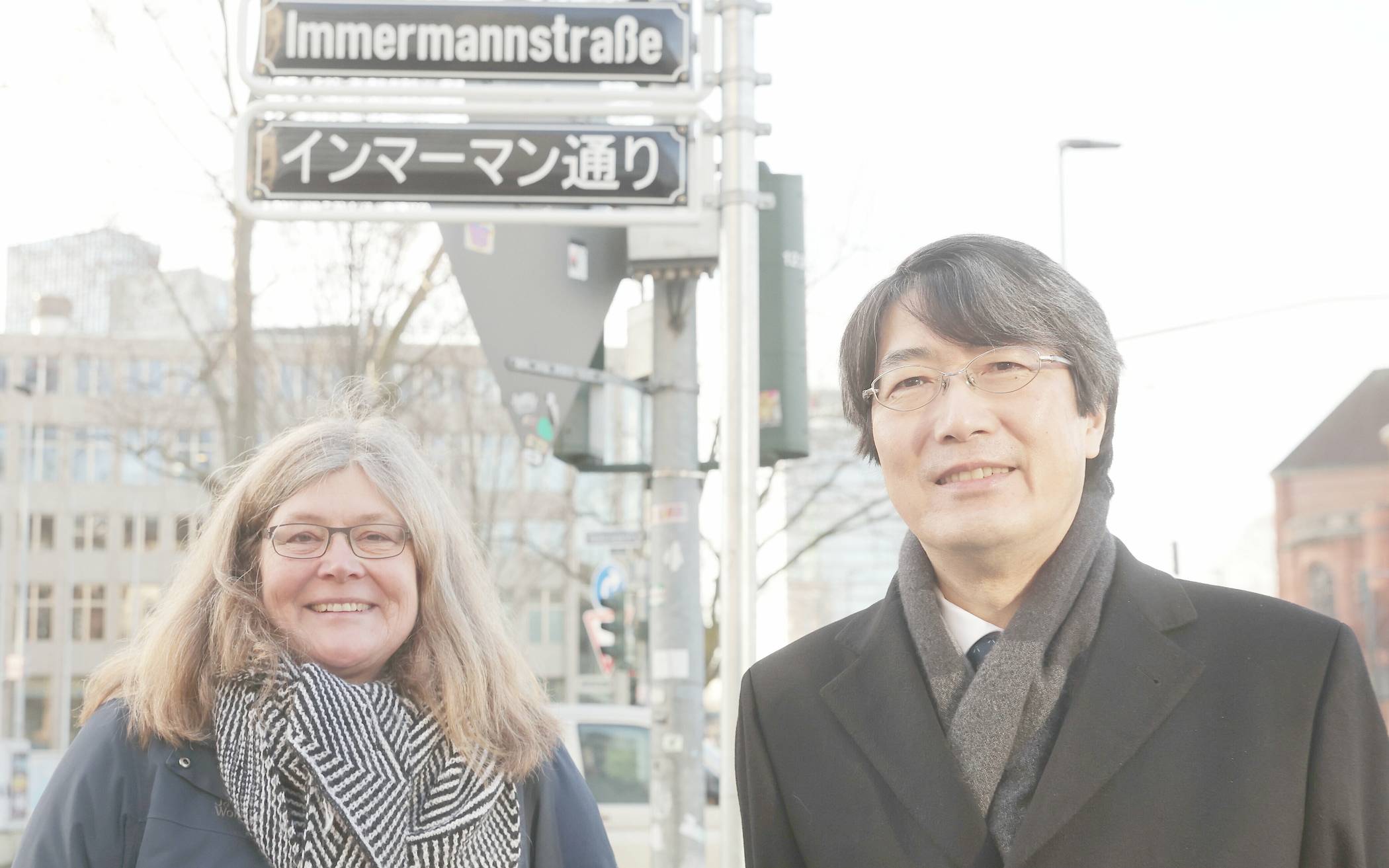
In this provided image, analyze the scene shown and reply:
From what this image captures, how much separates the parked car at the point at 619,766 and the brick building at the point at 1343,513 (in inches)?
1650

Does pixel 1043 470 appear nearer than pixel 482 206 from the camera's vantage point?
Yes

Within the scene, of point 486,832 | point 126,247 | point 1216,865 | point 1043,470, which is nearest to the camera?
point 1216,865

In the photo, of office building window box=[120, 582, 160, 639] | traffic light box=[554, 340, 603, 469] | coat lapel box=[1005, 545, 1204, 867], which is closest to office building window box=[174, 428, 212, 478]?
traffic light box=[554, 340, 603, 469]

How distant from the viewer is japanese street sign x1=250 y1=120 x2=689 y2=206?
157 inches

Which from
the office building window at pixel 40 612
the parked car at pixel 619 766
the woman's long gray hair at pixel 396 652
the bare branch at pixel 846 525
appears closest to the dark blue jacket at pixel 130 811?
the woman's long gray hair at pixel 396 652

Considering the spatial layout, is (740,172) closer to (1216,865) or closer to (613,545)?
(1216,865)

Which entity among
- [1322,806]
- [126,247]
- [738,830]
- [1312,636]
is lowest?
[738,830]

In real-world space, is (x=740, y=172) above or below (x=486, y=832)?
above

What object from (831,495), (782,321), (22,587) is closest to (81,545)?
(22,587)

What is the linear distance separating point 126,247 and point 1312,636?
16677mm

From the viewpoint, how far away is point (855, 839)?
2.13 metres

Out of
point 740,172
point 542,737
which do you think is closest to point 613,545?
point 740,172

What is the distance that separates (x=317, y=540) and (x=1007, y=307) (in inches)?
56.6

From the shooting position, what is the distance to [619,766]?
8.91 m
